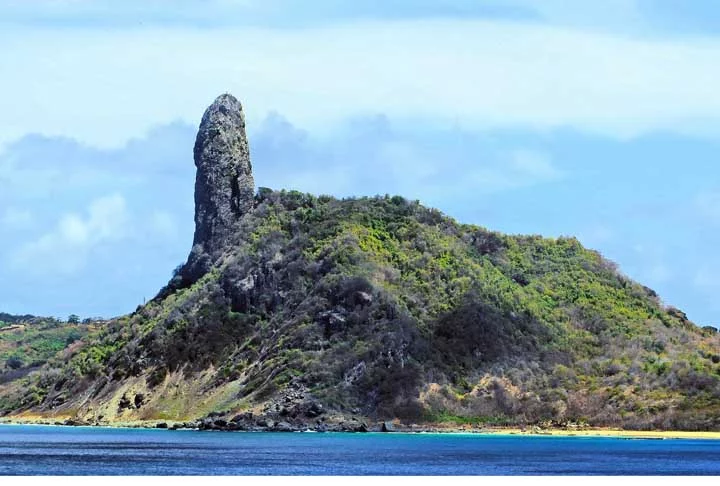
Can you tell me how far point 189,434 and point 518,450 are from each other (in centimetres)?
5403

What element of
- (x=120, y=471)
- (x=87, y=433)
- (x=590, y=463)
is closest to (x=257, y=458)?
(x=120, y=471)

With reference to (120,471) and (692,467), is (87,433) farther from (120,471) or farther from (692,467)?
(692,467)

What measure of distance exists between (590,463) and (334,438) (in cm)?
5411

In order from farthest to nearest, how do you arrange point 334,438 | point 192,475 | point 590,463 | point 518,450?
1. point 334,438
2. point 518,450
3. point 590,463
4. point 192,475

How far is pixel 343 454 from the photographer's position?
468ft

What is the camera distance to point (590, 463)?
134 m

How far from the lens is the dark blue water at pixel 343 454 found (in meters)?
120

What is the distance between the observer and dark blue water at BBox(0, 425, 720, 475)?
393 feet

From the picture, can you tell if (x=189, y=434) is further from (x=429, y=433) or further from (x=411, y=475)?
(x=411, y=475)

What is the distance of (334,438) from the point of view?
18125 cm
